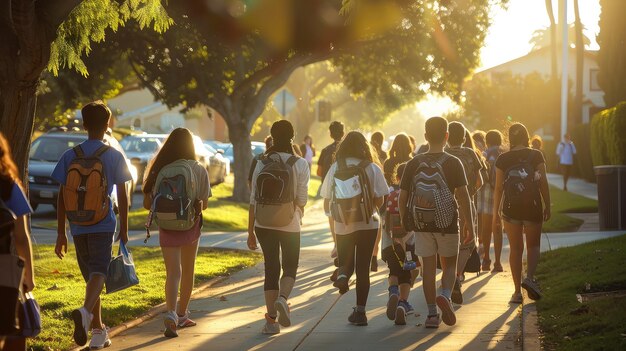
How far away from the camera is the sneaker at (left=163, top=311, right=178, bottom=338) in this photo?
32.3ft

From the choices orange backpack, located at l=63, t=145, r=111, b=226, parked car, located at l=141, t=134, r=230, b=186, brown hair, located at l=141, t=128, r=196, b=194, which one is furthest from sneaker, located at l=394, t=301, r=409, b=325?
parked car, located at l=141, t=134, r=230, b=186

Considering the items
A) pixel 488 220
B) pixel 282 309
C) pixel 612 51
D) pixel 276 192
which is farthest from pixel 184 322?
pixel 612 51

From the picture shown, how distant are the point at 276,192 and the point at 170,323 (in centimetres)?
138

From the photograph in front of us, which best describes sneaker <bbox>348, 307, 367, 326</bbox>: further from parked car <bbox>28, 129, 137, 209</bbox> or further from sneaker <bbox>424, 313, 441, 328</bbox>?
parked car <bbox>28, 129, 137, 209</bbox>

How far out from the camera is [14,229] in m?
5.83

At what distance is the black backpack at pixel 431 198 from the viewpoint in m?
9.78

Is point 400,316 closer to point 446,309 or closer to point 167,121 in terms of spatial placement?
point 446,309

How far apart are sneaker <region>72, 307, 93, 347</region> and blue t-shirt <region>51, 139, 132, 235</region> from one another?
2.00 ft

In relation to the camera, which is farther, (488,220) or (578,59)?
(578,59)

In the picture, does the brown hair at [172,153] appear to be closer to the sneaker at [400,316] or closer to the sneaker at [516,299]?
the sneaker at [400,316]

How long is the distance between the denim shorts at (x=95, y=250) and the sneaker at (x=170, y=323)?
1.04 metres

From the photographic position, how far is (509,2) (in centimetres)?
3050

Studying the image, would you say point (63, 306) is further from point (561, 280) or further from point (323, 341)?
point (561, 280)

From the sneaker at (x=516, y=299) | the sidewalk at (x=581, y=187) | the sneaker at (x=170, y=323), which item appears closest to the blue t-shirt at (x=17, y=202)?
the sneaker at (x=170, y=323)
